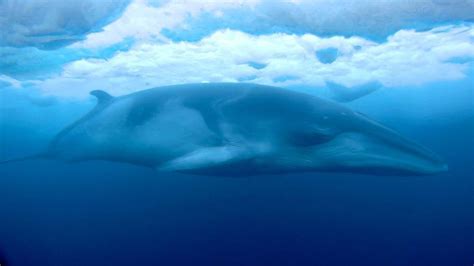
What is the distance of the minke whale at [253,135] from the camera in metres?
5.41

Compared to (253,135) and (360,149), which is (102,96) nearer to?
(253,135)

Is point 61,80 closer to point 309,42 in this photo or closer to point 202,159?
point 309,42

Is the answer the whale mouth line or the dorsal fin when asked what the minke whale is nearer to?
the whale mouth line

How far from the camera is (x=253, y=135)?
18.9ft

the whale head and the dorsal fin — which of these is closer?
the whale head

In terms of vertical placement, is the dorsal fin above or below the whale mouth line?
above

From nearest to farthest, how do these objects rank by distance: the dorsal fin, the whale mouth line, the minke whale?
the whale mouth line, the minke whale, the dorsal fin

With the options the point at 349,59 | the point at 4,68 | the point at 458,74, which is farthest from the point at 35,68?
the point at 458,74

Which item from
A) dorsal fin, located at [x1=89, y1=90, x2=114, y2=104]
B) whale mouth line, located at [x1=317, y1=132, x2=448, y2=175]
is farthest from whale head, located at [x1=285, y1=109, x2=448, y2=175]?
dorsal fin, located at [x1=89, y1=90, x2=114, y2=104]

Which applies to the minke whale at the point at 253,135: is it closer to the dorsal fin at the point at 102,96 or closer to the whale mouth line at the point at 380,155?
the whale mouth line at the point at 380,155

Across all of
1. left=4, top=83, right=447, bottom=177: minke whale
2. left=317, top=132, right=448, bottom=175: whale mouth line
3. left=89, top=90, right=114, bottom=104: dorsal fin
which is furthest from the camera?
left=89, top=90, right=114, bottom=104: dorsal fin

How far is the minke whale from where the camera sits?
5406 mm

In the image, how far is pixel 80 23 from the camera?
10273 mm

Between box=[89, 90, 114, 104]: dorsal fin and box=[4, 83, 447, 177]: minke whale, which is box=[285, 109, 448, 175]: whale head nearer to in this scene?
box=[4, 83, 447, 177]: minke whale
